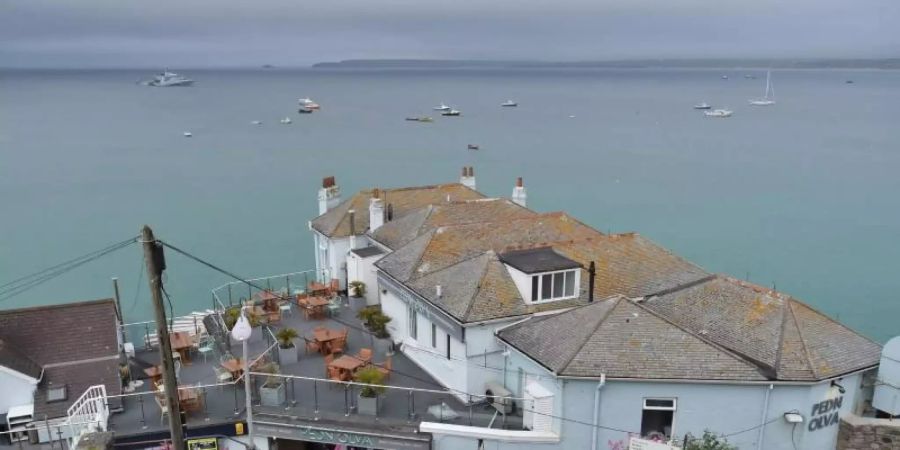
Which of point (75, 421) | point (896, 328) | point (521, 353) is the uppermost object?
point (521, 353)

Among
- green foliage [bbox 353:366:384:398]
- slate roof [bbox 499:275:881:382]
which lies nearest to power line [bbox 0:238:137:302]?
green foliage [bbox 353:366:384:398]

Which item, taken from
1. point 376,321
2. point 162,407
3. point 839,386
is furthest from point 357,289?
point 839,386

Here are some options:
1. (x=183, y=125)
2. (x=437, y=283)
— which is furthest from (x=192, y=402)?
(x=183, y=125)

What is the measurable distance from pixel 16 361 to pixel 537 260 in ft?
50.3

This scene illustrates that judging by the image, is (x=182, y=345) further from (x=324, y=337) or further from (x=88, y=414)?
(x=324, y=337)

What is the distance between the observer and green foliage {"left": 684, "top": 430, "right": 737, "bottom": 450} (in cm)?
1499

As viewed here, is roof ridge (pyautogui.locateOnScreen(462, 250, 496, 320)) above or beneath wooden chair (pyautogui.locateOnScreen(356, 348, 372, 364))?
above

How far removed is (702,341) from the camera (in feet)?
55.5

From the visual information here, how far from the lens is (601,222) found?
6384 cm

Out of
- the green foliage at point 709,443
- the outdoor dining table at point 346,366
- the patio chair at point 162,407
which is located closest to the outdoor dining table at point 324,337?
the outdoor dining table at point 346,366

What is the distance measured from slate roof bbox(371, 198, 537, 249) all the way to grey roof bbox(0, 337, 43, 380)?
1242 cm

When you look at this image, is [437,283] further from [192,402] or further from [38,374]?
[38,374]

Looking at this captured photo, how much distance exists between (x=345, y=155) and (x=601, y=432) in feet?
297

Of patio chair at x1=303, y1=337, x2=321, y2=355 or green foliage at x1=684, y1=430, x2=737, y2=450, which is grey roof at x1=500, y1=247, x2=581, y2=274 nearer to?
green foliage at x1=684, y1=430, x2=737, y2=450
